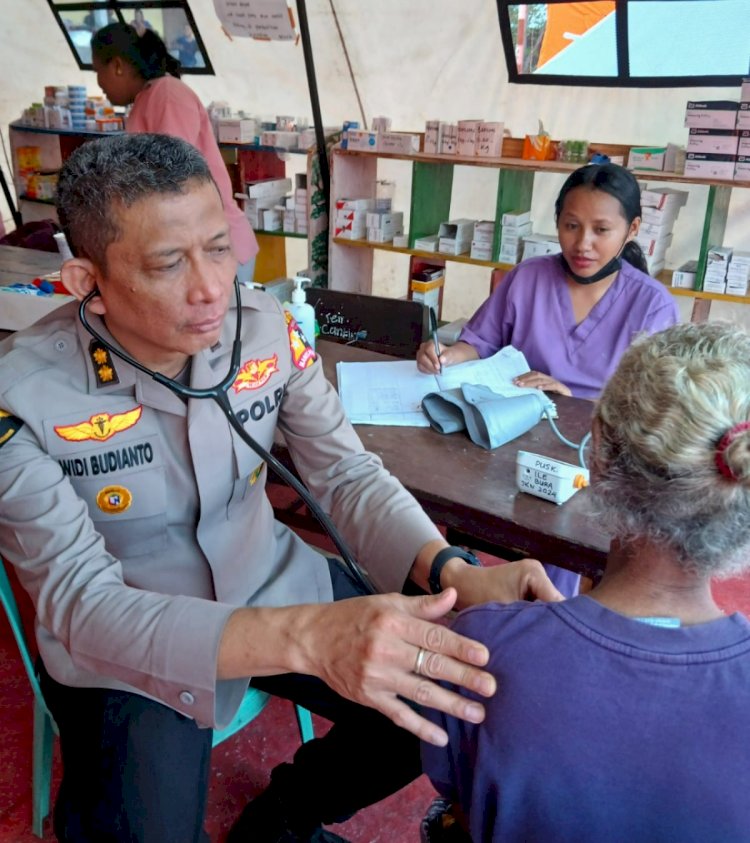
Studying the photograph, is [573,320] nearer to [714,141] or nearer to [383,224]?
[714,141]

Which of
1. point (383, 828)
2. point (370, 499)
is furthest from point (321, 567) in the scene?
point (383, 828)

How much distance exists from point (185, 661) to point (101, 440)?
0.37 metres

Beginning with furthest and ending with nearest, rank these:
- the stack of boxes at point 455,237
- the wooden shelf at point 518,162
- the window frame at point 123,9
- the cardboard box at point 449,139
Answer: the window frame at point 123,9 < the stack of boxes at point 455,237 < the cardboard box at point 449,139 < the wooden shelf at point 518,162

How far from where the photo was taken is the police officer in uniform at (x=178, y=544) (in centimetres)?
89

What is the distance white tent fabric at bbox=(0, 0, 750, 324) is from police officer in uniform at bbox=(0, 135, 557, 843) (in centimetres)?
262

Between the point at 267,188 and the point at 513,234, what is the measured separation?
1.79 m

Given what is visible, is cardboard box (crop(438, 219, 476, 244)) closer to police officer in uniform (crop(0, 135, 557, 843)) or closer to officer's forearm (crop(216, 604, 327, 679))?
police officer in uniform (crop(0, 135, 557, 843))

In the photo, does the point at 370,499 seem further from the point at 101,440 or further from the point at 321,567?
the point at 101,440

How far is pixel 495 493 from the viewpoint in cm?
131

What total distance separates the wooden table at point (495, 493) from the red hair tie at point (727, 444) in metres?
0.36

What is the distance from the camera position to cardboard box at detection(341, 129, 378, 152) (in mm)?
3773

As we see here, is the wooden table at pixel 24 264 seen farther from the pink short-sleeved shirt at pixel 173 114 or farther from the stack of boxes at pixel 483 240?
the stack of boxes at pixel 483 240

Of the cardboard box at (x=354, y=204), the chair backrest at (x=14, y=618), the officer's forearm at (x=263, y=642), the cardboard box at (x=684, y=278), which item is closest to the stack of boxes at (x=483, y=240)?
the cardboard box at (x=354, y=204)

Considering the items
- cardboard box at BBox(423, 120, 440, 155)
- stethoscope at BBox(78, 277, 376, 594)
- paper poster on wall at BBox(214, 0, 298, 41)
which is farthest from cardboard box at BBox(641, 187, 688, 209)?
stethoscope at BBox(78, 277, 376, 594)
